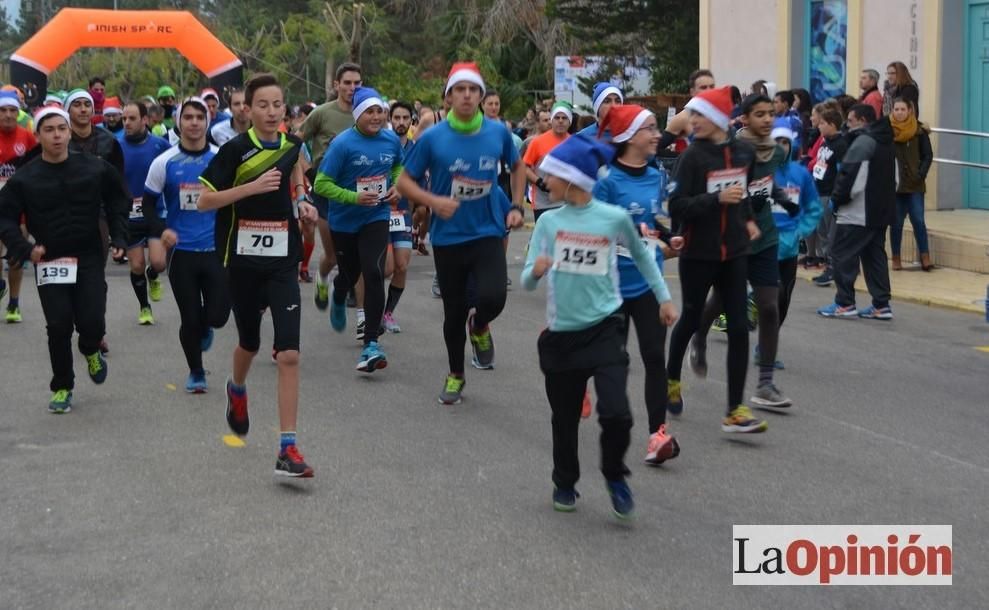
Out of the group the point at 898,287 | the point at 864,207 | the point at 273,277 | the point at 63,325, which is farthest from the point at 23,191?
the point at 898,287

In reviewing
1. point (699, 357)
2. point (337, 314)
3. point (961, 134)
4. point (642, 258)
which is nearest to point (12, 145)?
point (337, 314)

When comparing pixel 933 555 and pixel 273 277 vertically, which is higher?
pixel 273 277

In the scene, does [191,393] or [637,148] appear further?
[191,393]

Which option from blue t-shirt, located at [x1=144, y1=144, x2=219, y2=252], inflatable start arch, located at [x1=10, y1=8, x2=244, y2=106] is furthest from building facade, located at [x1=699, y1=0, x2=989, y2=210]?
inflatable start arch, located at [x1=10, y1=8, x2=244, y2=106]

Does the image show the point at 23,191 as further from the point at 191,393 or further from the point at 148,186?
the point at 191,393

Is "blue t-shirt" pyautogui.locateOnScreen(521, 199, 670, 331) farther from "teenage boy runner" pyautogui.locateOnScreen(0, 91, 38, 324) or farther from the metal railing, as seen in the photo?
the metal railing

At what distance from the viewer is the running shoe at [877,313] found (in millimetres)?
13047

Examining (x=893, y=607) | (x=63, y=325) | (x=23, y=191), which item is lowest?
(x=893, y=607)

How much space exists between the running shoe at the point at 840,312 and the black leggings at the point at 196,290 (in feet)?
19.0

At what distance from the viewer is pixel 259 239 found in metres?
7.55

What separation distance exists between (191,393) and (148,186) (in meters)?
1.36

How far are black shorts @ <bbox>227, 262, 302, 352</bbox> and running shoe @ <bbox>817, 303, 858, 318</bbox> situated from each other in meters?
6.78

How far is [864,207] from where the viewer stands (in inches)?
527

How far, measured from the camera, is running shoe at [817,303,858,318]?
517 inches
